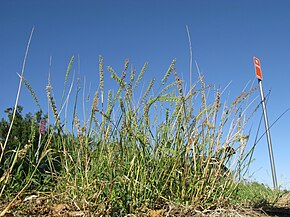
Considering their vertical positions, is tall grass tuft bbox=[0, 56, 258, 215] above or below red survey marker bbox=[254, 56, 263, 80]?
below

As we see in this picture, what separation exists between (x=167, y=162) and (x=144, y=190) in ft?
0.59

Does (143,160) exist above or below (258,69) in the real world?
below

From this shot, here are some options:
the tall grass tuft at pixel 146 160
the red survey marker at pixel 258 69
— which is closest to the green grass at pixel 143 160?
the tall grass tuft at pixel 146 160

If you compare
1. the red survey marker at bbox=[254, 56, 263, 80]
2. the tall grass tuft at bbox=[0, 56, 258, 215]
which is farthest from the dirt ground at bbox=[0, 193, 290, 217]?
the red survey marker at bbox=[254, 56, 263, 80]

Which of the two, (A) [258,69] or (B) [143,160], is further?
(A) [258,69]

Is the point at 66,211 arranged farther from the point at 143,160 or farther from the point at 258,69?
the point at 258,69

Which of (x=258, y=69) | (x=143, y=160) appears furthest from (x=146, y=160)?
(x=258, y=69)

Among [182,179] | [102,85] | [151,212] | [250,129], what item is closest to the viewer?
[151,212]

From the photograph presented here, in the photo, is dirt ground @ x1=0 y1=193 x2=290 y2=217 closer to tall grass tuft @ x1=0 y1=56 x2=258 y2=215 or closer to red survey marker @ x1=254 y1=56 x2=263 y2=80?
tall grass tuft @ x1=0 y1=56 x2=258 y2=215

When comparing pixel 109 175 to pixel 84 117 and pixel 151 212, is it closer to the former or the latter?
pixel 151 212

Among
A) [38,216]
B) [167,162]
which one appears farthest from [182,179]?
[38,216]

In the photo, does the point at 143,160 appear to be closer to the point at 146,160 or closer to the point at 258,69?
the point at 146,160

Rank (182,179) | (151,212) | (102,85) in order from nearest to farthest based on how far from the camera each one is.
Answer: (151,212)
(182,179)
(102,85)

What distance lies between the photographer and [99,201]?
173 cm
